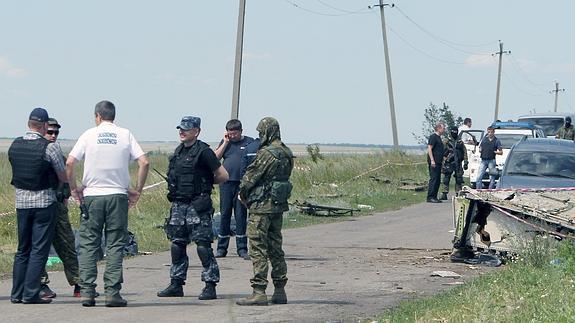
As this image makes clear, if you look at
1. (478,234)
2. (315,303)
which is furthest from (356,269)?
(315,303)

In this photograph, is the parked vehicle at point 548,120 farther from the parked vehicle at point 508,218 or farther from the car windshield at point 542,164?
the parked vehicle at point 508,218

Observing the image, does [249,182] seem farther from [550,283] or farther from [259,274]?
[550,283]

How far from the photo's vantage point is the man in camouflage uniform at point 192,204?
1098 centimetres

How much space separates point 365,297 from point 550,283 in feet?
6.16

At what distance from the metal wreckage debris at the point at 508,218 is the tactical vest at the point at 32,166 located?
5546 mm

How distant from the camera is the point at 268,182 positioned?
10.8 metres

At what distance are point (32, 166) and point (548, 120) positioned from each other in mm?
30073

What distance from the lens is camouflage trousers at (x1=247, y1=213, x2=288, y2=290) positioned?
10.6 meters

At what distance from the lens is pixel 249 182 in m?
10.8

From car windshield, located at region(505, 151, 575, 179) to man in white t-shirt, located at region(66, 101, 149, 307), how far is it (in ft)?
30.5

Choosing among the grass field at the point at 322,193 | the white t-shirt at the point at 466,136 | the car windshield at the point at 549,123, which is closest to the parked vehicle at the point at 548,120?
the car windshield at the point at 549,123

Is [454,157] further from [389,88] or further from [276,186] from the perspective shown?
→ [389,88]

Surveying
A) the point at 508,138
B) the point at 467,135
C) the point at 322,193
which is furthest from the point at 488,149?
the point at 467,135

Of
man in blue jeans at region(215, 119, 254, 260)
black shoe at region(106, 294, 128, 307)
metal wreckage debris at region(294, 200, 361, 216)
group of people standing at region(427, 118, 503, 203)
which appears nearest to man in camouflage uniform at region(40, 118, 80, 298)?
black shoe at region(106, 294, 128, 307)
